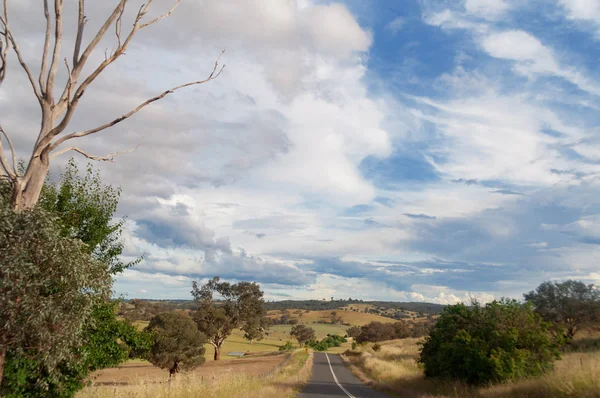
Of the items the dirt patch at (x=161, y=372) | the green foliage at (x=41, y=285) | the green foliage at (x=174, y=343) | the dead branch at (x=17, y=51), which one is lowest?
the dirt patch at (x=161, y=372)

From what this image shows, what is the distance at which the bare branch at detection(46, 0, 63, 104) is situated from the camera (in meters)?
11.8

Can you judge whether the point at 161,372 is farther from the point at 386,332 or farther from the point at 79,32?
the point at 386,332

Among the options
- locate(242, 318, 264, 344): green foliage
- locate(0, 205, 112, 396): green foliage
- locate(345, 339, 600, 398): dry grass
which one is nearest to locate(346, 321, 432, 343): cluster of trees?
locate(242, 318, 264, 344): green foliage

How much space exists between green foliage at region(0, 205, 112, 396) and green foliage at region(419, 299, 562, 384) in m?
18.7

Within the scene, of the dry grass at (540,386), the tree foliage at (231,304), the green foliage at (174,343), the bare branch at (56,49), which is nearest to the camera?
the bare branch at (56,49)

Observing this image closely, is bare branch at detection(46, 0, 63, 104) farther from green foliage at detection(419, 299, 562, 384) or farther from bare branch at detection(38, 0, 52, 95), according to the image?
green foliage at detection(419, 299, 562, 384)

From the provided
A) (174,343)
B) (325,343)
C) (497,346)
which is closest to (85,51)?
(497,346)

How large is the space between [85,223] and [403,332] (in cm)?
11560

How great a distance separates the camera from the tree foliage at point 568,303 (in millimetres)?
59750

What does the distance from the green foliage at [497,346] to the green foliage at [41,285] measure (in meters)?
18.7

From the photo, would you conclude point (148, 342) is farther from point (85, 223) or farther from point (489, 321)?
point (489, 321)

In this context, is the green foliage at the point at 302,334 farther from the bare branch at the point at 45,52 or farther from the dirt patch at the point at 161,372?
the bare branch at the point at 45,52

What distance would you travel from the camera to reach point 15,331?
9969 millimetres

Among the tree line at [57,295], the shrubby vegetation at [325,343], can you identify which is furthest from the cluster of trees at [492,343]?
the shrubby vegetation at [325,343]
